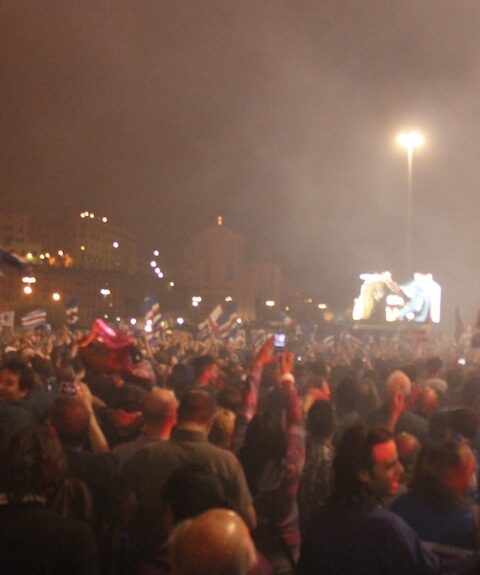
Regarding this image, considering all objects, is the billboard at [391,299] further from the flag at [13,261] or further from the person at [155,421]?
the person at [155,421]

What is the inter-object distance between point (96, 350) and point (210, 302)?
357 ft

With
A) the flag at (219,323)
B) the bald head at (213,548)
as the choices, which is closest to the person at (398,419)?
the bald head at (213,548)

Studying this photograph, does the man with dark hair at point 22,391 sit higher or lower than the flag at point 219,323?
lower

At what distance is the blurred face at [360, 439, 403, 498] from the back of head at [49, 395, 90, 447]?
2.03 m

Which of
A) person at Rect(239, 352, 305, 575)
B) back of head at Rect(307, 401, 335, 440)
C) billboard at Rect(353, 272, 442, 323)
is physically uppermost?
billboard at Rect(353, 272, 442, 323)

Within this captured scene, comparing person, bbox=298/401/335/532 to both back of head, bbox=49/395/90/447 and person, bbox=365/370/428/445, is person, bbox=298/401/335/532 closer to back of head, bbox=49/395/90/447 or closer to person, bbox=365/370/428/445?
person, bbox=365/370/428/445

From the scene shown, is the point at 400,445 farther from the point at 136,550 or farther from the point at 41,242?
the point at 41,242

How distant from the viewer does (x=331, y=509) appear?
423 cm

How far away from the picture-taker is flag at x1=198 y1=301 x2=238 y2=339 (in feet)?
92.4

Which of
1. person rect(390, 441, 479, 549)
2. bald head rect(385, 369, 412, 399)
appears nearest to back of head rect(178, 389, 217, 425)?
person rect(390, 441, 479, 549)

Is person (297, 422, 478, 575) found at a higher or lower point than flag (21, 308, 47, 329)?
lower

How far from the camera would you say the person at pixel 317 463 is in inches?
229

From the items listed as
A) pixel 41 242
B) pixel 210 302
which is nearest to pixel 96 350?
pixel 210 302

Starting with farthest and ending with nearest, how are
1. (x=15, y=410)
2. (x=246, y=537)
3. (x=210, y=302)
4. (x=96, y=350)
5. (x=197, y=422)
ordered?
(x=210, y=302) → (x=96, y=350) → (x=15, y=410) → (x=197, y=422) → (x=246, y=537)
